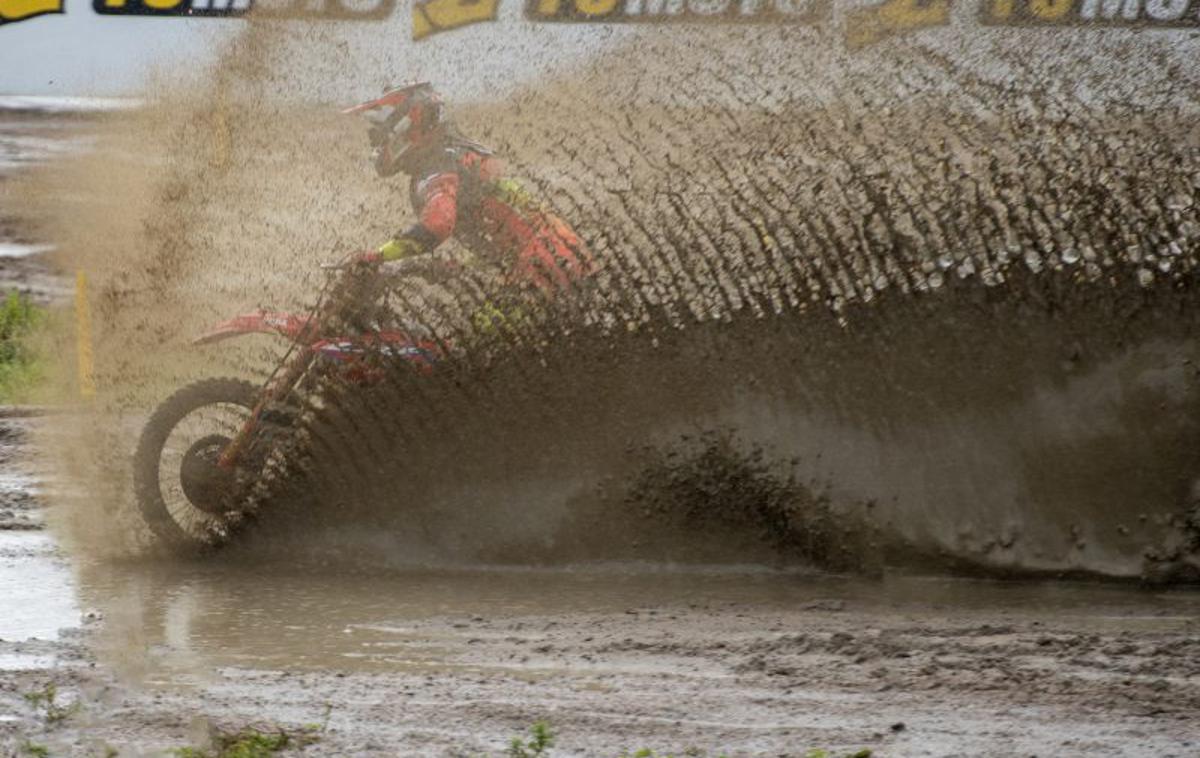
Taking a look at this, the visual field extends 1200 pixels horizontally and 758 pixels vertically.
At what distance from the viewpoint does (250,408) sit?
6.86 meters

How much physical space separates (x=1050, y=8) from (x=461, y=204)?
955 cm

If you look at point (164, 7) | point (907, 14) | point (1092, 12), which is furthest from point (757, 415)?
point (164, 7)

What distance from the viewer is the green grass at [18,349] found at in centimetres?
1161

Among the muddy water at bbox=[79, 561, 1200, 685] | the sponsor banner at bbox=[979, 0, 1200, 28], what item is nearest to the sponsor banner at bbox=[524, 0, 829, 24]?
the sponsor banner at bbox=[979, 0, 1200, 28]

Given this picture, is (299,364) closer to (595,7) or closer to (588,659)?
(588,659)

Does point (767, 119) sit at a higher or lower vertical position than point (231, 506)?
higher

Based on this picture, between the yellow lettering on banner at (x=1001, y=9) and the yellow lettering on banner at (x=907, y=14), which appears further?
the yellow lettering on banner at (x=1001, y=9)

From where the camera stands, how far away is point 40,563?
695 centimetres

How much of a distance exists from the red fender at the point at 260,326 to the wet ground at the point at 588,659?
0.88 m

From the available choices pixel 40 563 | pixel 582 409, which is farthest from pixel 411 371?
pixel 40 563

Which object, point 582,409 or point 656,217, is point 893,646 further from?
point 656,217

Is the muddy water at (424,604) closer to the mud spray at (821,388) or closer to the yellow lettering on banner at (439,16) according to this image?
the mud spray at (821,388)

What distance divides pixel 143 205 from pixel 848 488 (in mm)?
3431

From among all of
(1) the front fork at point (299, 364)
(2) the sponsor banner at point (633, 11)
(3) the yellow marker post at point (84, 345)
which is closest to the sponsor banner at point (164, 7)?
(2) the sponsor banner at point (633, 11)
